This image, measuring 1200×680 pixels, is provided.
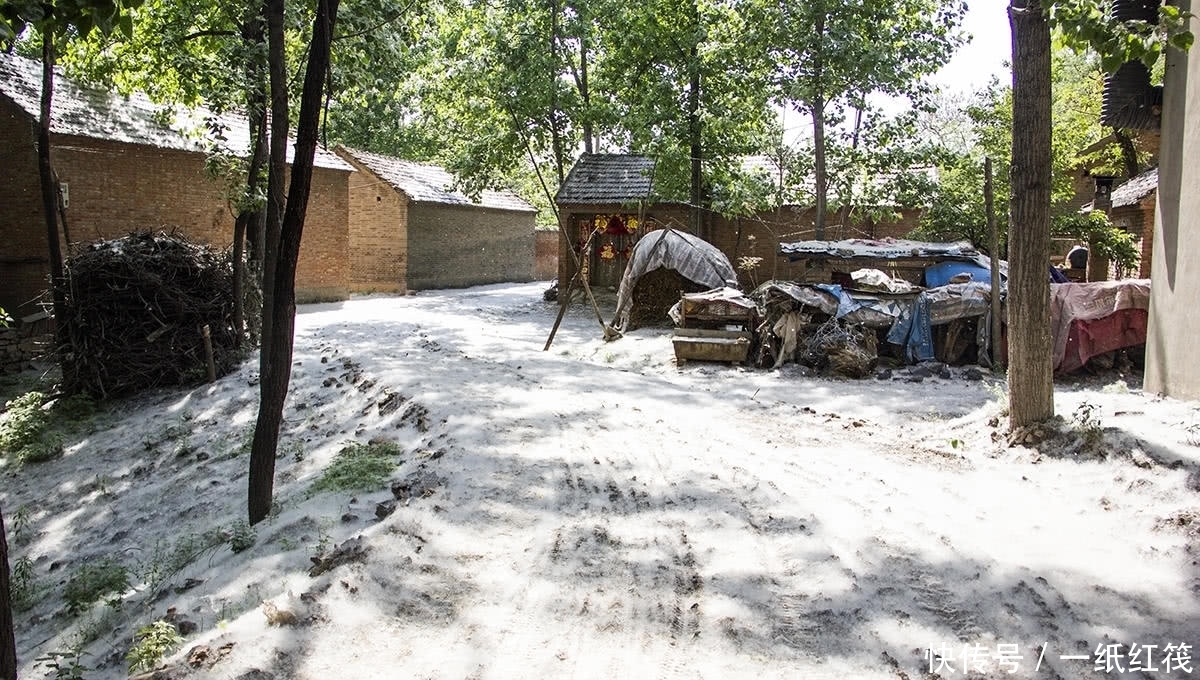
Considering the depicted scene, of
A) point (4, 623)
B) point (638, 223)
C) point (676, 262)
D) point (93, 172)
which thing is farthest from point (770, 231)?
point (4, 623)

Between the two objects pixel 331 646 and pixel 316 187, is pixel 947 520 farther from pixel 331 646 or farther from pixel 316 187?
pixel 316 187

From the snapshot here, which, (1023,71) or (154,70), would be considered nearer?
(1023,71)

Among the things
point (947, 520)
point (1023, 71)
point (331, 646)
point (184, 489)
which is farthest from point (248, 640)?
point (1023, 71)

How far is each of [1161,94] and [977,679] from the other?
7.22 m

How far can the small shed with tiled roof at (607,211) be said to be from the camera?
76.9ft

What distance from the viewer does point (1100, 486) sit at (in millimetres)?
5406

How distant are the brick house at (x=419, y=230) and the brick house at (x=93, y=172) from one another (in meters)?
6.47

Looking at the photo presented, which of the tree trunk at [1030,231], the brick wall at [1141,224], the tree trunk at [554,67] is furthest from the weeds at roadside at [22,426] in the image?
the brick wall at [1141,224]

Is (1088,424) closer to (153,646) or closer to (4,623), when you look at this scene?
(153,646)

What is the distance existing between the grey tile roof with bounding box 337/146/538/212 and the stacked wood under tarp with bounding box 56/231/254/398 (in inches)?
583

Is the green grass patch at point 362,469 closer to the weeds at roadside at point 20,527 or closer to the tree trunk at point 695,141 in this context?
the weeds at roadside at point 20,527

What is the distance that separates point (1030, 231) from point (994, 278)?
17.9 feet

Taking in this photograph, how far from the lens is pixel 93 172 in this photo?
17.4 m

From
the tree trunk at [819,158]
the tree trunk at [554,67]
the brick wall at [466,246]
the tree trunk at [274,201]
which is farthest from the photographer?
the brick wall at [466,246]
